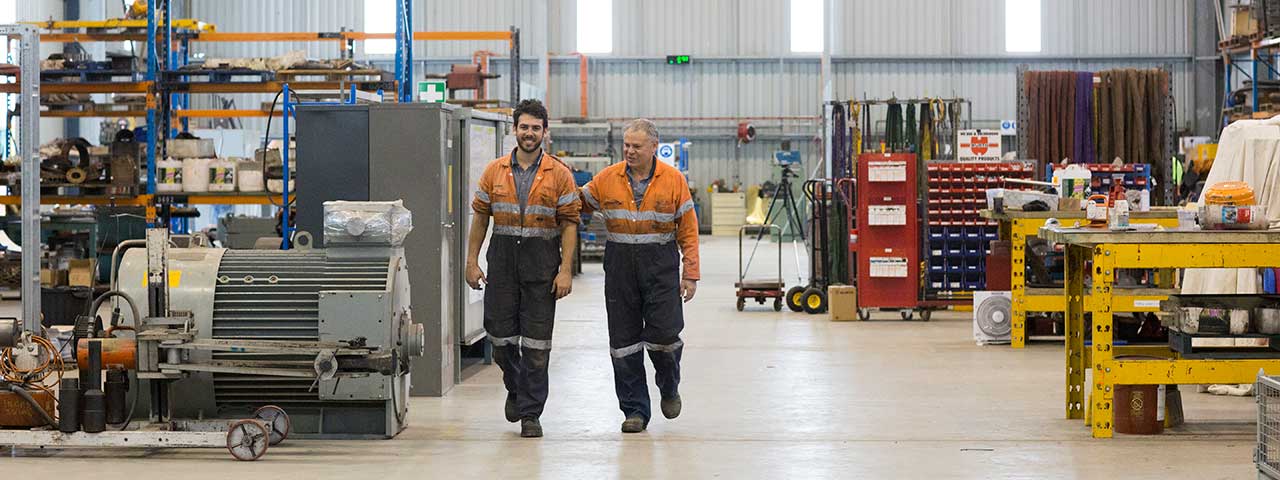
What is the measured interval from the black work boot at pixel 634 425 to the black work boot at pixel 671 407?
0.35ft

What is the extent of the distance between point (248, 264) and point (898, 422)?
295cm

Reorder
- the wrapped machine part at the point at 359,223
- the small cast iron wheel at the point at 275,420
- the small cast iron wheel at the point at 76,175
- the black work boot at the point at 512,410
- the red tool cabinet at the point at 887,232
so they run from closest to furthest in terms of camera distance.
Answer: the small cast iron wheel at the point at 275,420, the wrapped machine part at the point at 359,223, the black work boot at the point at 512,410, the red tool cabinet at the point at 887,232, the small cast iron wheel at the point at 76,175

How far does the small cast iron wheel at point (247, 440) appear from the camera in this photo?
17.0ft

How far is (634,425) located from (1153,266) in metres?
2.26

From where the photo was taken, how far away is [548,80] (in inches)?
1048

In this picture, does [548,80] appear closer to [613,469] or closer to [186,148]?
[186,148]

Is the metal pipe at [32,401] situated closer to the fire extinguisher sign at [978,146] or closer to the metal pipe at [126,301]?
the metal pipe at [126,301]

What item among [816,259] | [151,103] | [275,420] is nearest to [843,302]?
[816,259]

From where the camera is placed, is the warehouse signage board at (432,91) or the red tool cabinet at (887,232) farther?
the warehouse signage board at (432,91)

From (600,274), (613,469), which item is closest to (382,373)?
(613,469)

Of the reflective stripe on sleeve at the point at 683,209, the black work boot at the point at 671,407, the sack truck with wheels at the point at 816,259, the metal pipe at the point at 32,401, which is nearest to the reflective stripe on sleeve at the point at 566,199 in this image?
the reflective stripe on sleeve at the point at 683,209

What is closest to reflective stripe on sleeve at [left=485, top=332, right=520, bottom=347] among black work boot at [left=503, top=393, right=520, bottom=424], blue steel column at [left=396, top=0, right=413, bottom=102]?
black work boot at [left=503, top=393, right=520, bottom=424]

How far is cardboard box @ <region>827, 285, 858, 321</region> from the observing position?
11133 mm

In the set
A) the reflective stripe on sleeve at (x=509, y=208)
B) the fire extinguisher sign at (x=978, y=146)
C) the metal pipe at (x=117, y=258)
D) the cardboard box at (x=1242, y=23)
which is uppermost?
the cardboard box at (x=1242, y=23)
